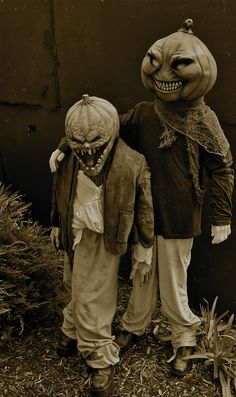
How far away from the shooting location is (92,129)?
2.50 m

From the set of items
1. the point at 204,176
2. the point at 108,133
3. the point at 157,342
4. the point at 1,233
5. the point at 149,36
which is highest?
the point at 149,36

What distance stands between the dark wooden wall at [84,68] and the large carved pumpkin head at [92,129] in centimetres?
101

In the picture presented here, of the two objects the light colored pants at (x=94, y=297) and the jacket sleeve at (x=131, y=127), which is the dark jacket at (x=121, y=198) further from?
the jacket sleeve at (x=131, y=127)

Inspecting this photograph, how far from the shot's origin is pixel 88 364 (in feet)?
10.1

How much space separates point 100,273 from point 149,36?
151 centimetres

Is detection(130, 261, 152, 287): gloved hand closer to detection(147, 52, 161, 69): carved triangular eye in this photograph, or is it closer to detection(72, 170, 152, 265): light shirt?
detection(72, 170, 152, 265): light shirt

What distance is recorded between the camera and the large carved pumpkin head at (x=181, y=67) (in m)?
2.51

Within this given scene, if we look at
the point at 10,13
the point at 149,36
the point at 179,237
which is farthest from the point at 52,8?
the point at 179,237

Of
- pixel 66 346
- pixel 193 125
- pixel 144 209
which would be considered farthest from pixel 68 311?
pixel 193 125

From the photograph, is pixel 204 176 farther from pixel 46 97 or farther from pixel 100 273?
pixel 46 97

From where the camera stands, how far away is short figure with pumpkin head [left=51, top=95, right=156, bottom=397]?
8.38 feet

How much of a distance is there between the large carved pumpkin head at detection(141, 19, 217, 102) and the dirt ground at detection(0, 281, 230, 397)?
1.70 metres

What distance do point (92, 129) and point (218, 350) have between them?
5.59 ft

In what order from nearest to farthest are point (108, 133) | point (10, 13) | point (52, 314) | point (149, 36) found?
1. point (108, 133)
2. point (149, 36)
3. point (52, 314)
4. point (10, 13)
